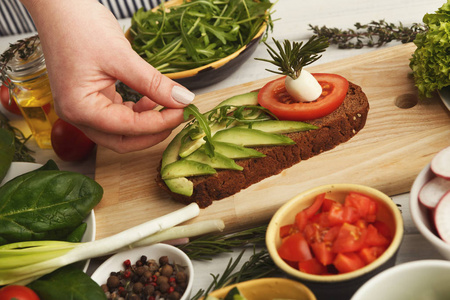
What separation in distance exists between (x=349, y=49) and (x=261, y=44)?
2.00 feet

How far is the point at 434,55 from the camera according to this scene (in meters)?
2.36

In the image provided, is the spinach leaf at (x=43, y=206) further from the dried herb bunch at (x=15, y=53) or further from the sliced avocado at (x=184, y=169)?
the dried herb bunch at (x=15, y=53)

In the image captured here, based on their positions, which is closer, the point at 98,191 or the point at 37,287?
the point at 37,287

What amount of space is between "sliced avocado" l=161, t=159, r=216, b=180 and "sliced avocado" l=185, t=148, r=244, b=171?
0.04m

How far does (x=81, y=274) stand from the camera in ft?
6.32

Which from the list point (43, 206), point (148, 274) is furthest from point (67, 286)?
point (43, 206)

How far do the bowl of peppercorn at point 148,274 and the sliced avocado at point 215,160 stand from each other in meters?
0.48

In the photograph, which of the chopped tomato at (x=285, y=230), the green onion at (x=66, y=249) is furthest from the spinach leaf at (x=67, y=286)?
the chopped tomato at (x=285, y=230)

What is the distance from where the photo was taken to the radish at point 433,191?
63.9 inches

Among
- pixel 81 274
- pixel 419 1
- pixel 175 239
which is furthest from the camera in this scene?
pixel 419 1

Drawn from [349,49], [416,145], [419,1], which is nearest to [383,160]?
[416,145]

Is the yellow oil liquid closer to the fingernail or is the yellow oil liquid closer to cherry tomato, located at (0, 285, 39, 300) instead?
the fingernail

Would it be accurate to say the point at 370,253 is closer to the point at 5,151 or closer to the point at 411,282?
the point at 411,282

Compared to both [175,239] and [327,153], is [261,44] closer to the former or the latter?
[327,153]
